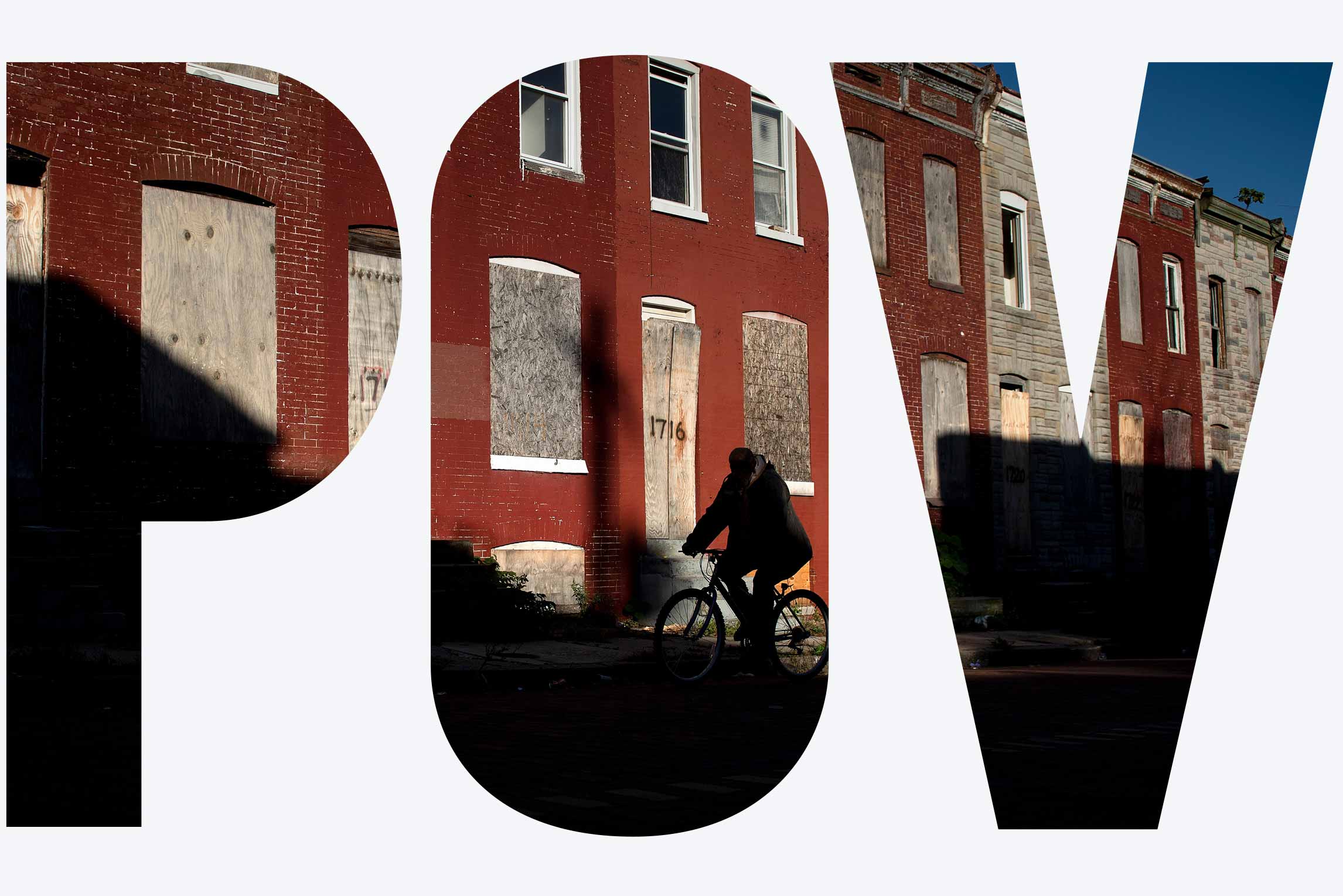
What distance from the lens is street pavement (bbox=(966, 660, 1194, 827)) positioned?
4426mm

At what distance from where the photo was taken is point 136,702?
7.18 metres

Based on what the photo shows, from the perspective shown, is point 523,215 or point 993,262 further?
point 523,215

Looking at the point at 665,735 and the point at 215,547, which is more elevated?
the point at 215,547

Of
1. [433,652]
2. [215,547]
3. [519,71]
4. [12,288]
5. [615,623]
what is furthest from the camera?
[615,623]

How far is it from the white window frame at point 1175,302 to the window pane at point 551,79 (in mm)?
6626

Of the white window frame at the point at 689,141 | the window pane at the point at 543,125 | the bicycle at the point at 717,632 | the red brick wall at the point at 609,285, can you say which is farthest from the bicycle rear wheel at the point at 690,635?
the window pane at the point at 543,125

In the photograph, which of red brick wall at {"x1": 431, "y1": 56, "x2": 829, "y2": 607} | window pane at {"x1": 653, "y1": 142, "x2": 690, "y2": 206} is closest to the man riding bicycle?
red brick wall at {"x1": 431, "y1": 56, "x2": 829, "y2": 607}

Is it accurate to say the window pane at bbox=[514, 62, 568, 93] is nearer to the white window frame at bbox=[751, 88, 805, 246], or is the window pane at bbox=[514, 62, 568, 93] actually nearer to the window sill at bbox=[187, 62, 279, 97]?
the white window frame at bbox=[751, 88, 805, 246]

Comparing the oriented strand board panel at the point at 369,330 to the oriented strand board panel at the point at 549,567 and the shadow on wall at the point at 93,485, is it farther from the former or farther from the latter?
the oriented strand board panel at the point at 549,567

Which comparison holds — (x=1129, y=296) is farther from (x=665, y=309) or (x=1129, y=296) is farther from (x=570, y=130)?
(x=570, y=130)

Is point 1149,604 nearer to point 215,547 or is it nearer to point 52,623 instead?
point 215,547

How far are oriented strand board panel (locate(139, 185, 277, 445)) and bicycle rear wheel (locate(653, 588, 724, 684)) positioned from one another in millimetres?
3719

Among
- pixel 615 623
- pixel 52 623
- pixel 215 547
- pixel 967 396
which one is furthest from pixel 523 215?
pixel 215 547

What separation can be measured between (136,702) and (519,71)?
4.33 meters
